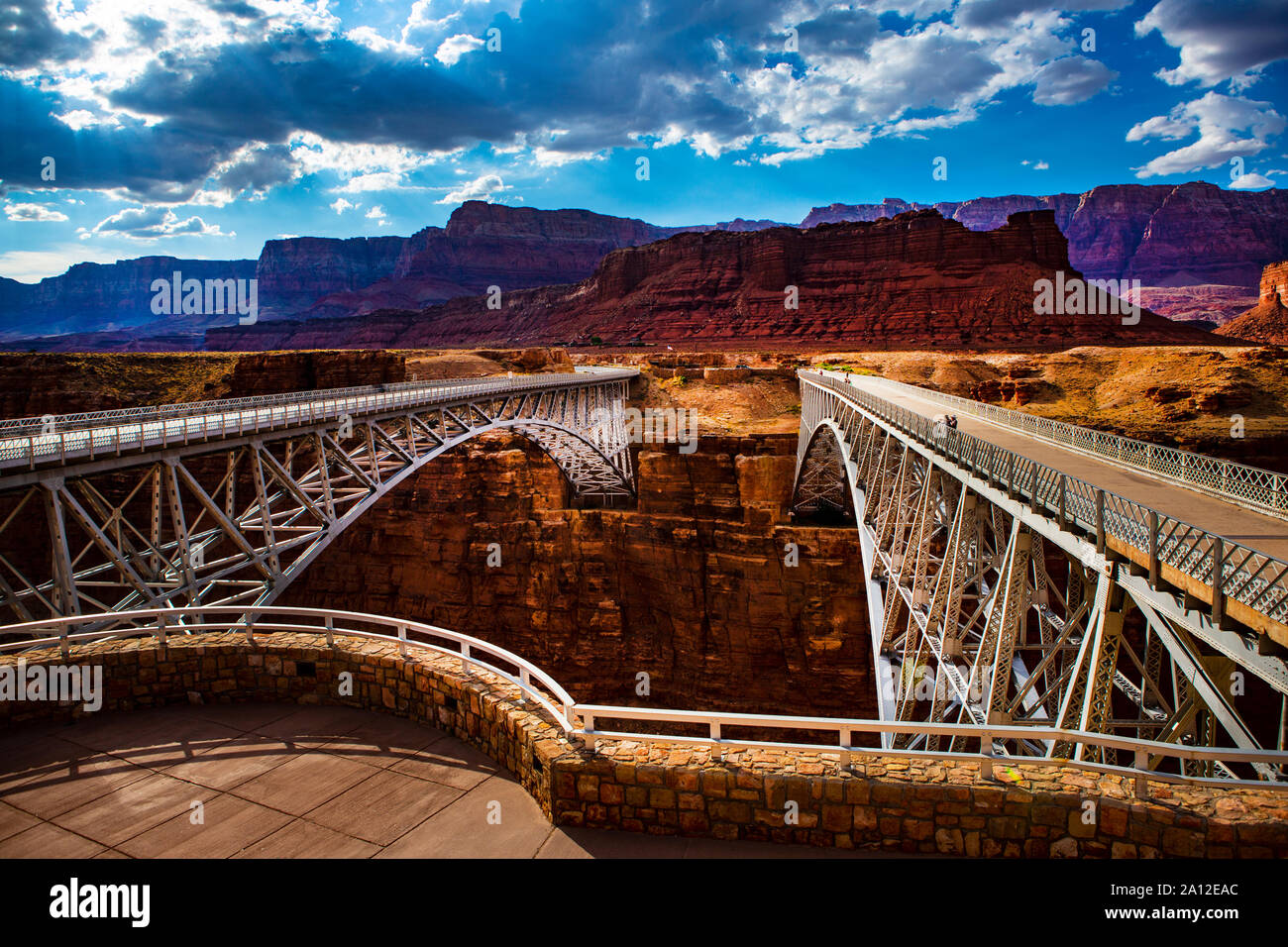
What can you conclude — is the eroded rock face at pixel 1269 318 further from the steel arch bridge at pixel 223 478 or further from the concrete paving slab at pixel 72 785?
the concrete paving slab at pixel 72 785

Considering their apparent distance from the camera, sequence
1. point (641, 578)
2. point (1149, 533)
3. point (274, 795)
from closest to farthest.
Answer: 1. point (1149, 533)
2. point (274, 795)
3. point (641, 578)

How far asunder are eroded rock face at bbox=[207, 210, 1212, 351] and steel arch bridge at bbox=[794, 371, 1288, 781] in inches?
2928

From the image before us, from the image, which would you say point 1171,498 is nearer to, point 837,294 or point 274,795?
point 274,795

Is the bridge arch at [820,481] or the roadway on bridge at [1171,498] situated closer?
the roadway on bridge at [1171,498]

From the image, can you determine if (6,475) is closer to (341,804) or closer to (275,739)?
(275,739)

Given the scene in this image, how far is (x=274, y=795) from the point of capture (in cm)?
733

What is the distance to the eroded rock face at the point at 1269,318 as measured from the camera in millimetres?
81375

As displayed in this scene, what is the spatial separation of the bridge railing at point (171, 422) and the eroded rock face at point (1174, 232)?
16546 centimetres

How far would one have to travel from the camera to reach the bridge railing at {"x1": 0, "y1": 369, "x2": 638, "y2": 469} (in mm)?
12875

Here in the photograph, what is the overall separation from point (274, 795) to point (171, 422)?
12645 millimetres

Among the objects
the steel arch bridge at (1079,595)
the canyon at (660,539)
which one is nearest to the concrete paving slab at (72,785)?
the steel arch bridge at (1079,595)

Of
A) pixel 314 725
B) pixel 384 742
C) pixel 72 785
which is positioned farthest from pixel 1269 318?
pixel 72 785

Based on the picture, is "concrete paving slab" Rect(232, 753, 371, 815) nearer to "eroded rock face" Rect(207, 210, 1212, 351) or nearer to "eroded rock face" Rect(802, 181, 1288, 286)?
"eroded rock face" Rect(207, 210, 1212, 351)
